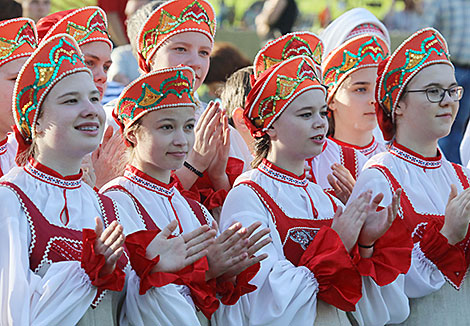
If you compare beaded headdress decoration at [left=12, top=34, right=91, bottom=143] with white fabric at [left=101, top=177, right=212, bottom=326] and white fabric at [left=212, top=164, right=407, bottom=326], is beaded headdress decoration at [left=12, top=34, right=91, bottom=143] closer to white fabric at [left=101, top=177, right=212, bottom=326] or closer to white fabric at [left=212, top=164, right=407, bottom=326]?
white fabric at [left=101, top=177, right=212, bottom=326]

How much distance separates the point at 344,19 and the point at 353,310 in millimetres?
2815

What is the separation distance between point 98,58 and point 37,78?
132 centimetres

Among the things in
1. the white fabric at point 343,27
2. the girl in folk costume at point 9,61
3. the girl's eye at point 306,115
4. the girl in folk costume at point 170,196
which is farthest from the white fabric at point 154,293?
the white fabric at point 343,27

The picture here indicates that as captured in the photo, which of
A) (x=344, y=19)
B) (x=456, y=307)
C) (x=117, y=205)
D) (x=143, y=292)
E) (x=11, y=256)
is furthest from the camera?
(x=344, y=19)

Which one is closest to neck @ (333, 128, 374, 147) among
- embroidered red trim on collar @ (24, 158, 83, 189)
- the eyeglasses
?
the eyeglasses

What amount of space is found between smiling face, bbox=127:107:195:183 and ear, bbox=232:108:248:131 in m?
0.94

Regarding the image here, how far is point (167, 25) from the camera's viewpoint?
5.55 m

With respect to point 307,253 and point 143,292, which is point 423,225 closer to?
point 307,253

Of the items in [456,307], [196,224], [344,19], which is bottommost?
[456,307]

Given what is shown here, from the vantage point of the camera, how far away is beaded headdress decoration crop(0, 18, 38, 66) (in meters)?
4.81

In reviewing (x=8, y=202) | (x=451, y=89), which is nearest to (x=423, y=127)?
(x=451, y=89)

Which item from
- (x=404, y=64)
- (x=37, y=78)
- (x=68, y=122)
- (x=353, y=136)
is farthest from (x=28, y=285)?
(x=353, y=136)

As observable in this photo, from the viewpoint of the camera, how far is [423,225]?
4969mm

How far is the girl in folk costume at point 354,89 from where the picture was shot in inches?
239
